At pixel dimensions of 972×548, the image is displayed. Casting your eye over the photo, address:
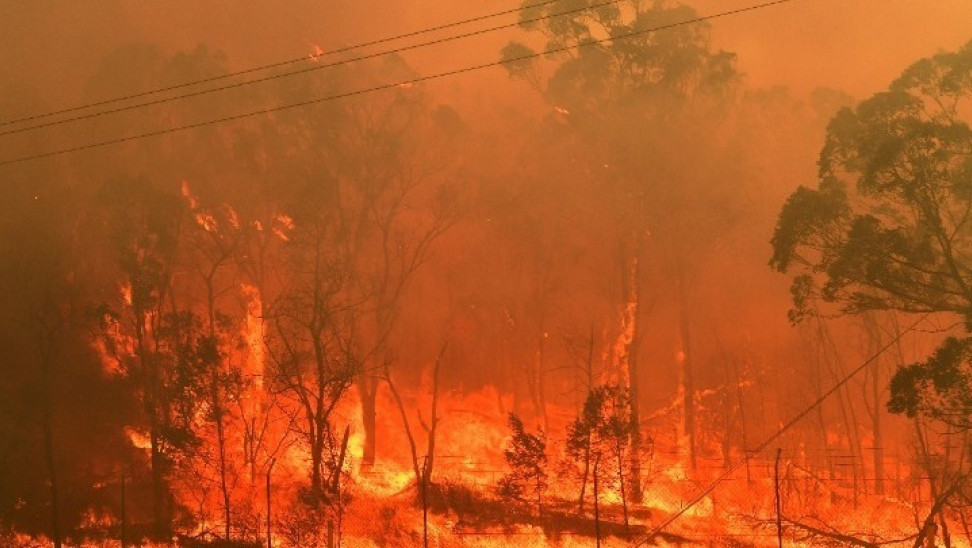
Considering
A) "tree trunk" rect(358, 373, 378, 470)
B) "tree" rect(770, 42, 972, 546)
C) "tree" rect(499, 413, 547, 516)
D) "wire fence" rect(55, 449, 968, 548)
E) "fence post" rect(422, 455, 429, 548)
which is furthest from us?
"tree trunk" rect(358, 373, 378, 470)

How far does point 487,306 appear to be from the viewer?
53062mm

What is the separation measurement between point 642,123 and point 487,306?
19.1 m

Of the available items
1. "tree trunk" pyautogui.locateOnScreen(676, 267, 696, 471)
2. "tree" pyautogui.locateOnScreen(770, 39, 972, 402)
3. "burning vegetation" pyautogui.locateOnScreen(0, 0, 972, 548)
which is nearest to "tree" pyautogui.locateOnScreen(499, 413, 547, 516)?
"burning vegetation" pyautogui.locateOnScreen(0, 0, 972, 548)

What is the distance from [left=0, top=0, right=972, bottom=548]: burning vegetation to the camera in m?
22.8

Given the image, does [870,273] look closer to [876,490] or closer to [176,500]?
[876,490]

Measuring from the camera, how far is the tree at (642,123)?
36750 millimetres

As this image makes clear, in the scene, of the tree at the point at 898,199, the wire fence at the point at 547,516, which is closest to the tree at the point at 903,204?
the tree at the point at 898,199

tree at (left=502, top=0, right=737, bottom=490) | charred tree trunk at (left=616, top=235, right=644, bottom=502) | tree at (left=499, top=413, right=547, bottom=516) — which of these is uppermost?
tree at (left=502, top=0, right=737, bottom=490)

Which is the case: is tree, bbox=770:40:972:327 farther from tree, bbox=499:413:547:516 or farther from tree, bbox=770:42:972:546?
tree, bbox=499:413:547:516

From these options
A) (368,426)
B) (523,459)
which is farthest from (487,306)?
(523,459)

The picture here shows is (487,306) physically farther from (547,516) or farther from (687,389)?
(547,516)

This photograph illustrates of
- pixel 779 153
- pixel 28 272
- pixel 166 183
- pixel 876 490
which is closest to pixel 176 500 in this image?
pixel 28 272

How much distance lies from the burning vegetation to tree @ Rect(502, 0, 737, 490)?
5.3 inches

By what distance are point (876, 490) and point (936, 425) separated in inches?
658
